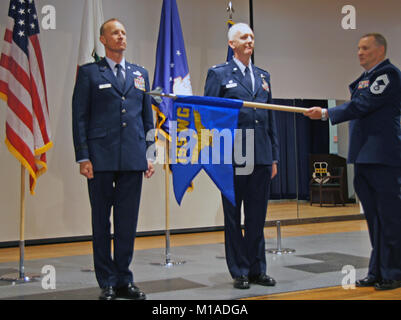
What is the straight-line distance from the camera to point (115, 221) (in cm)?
299

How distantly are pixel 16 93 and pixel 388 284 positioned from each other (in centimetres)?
307

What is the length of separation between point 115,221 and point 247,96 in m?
1.19

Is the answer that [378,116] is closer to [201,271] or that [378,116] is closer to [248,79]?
[248,79]

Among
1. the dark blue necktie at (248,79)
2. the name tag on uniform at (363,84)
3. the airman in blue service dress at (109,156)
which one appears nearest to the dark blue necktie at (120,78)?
the airman in blue service dress at (109,156)

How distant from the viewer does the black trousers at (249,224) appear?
3.26m

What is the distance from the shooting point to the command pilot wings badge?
10.4 ft

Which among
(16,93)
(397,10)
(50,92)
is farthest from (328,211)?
(16,93)

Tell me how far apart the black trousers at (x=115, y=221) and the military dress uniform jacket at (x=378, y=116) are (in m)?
1.46

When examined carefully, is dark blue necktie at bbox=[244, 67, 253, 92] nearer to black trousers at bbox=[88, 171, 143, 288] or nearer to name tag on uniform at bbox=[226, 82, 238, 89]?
name tag on uniform at bbox=[226, 82, 238, 89]

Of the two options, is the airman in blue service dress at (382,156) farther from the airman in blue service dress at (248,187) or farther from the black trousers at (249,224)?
the black trousers at (249,224)

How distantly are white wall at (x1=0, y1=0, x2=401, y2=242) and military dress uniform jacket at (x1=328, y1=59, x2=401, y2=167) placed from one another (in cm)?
341

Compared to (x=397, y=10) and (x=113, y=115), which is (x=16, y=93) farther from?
(x=397, y=10)

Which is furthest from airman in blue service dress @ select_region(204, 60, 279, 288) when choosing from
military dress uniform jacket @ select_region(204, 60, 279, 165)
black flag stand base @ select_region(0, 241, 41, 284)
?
black flag stand base @ select_region(0, 241, 41, 284)

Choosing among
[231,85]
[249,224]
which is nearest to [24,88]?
[231,85]
